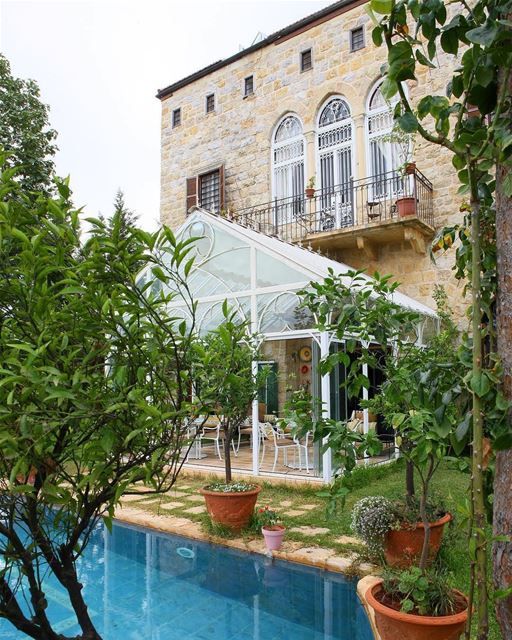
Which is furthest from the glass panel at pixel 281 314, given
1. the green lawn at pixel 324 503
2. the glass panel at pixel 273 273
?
the green lawn at pixel 324 503

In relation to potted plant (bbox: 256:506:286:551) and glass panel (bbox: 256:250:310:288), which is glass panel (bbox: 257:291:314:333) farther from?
potted plant (bbox: 256:506:286:551)

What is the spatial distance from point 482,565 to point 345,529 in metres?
4.52

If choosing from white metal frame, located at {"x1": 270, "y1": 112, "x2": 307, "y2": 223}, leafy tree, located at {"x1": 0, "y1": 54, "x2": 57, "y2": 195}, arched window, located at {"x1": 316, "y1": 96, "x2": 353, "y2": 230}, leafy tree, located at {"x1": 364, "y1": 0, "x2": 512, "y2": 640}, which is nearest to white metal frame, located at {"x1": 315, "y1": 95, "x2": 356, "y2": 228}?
arched window, located at {"x1": 316, "y1": 96, "x2": 353, "y2": 230}

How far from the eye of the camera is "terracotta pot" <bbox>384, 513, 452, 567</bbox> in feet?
13.1

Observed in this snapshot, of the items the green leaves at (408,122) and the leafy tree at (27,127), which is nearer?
the green leaves at (408,122)

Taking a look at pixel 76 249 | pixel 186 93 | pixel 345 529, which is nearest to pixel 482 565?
pixel 76 249

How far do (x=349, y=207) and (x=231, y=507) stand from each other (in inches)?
306

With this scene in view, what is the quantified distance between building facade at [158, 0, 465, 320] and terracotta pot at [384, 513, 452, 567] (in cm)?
573

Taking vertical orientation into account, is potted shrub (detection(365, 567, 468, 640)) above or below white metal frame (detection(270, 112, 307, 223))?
below

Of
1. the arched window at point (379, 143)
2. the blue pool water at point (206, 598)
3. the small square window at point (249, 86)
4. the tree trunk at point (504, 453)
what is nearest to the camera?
the tree trunk at point (504, 453)

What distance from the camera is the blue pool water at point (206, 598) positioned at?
3660 millimetres

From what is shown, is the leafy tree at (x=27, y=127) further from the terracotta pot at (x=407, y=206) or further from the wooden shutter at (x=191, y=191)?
the terracotta pot at (x=407, y=206)

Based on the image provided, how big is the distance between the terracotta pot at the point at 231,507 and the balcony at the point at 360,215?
6482mm

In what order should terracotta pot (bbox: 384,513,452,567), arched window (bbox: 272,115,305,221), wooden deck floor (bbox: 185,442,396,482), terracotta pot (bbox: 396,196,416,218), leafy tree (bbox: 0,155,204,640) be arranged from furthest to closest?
arched window (bbox: 272,115,305,221)
terracotta pot (bbox: 396,196,416,218)
wooden deck floor (bbox: 185,442,396,482)
terracotta pot (bbox: 384,513,452,567)
leafy tree (bbox: 0,155,204,640)
